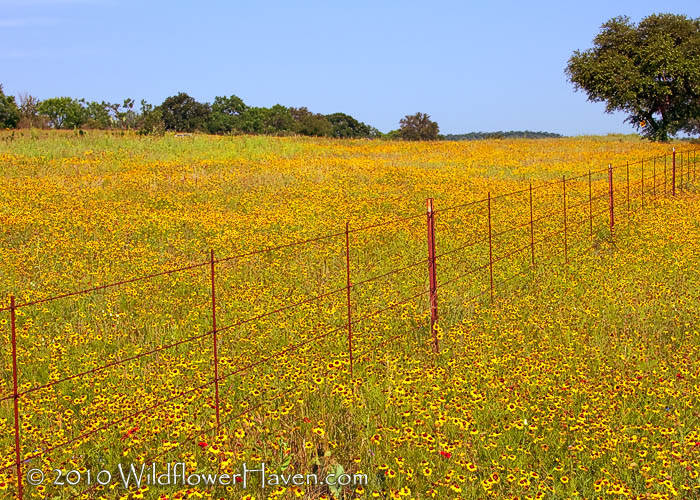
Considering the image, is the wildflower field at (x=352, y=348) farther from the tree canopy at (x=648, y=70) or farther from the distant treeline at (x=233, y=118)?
the distant treeline at (x=233, y=118)

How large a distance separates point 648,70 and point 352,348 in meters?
37.8

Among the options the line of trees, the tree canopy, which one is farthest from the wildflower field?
the line of trees

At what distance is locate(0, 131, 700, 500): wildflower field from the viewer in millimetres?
4691

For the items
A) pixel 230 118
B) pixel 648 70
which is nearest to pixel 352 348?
pixel 648 70

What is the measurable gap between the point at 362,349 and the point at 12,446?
307cm

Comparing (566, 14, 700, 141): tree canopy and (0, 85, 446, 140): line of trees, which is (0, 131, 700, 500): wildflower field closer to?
(566, 14, 700, 141): tree canopy

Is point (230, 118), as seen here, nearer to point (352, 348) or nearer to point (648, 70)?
point (648, 70)

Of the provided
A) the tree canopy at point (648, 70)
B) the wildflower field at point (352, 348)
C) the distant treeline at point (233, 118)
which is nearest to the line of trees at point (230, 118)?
the distant treeline at point (233, 118)

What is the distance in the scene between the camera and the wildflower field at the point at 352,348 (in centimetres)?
469

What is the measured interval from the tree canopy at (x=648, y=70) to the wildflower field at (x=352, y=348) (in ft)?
83.4

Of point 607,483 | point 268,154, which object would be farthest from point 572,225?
point 268,154

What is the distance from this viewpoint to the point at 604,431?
500 cm

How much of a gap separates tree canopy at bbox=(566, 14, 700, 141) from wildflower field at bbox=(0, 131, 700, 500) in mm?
25430

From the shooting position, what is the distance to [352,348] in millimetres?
6848
